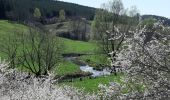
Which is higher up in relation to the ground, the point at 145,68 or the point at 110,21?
the point at 145,68

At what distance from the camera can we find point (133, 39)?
287 inches

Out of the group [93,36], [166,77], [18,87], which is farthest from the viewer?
[93,36]

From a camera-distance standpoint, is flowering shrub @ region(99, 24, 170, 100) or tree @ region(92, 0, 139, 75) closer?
flowering shrub @ region(99, 24, 170, 100)

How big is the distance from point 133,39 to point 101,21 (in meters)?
54.6

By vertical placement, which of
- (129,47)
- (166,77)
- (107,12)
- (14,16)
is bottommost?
(14,16)

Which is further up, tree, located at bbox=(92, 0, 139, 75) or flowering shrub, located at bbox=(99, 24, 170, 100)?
flowering shrub, located at bbox=(99, 24, 170, 100)

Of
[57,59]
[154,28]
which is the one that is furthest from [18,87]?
→ [57,59]

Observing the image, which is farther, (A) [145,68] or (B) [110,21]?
(B) [110,21]

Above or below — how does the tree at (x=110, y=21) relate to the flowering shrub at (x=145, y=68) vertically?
below

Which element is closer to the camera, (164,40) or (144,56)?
(144,56)

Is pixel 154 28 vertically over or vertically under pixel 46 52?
over

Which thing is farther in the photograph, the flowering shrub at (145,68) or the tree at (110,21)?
the tree at (110,21)

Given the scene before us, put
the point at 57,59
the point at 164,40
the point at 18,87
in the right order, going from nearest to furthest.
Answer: the point at 164,40
the point at 18,87
the point at 57,59

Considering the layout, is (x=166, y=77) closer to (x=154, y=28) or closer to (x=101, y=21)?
(x=154, y=28)
